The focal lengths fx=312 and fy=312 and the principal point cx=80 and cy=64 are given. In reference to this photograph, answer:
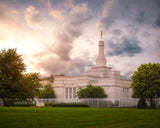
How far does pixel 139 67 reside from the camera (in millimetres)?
68812

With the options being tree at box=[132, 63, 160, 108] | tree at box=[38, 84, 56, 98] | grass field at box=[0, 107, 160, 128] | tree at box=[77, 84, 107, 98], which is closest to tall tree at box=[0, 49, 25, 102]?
grass field at box=[0, 107, 160, 128]

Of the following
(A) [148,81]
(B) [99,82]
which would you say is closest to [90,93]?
(B) [99,82]

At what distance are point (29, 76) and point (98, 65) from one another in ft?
245

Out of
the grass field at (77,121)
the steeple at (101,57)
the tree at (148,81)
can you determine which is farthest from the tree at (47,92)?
the grass field at (77,121)

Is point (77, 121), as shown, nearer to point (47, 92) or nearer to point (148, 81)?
point (148, 81)

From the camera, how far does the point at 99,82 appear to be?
102m

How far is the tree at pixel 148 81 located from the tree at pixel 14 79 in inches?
1141

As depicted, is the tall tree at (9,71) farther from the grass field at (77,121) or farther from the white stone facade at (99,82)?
the white stone facade at (99,82)

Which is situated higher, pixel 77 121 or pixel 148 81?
pixel 148 81

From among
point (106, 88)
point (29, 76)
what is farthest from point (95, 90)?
point (29, 76)

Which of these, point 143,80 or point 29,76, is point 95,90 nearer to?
point 143,80

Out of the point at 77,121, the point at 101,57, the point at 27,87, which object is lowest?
the point at 77,121

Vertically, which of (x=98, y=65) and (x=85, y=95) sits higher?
(x=98, y=65)

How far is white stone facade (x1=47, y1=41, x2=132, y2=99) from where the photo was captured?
100250 mm
